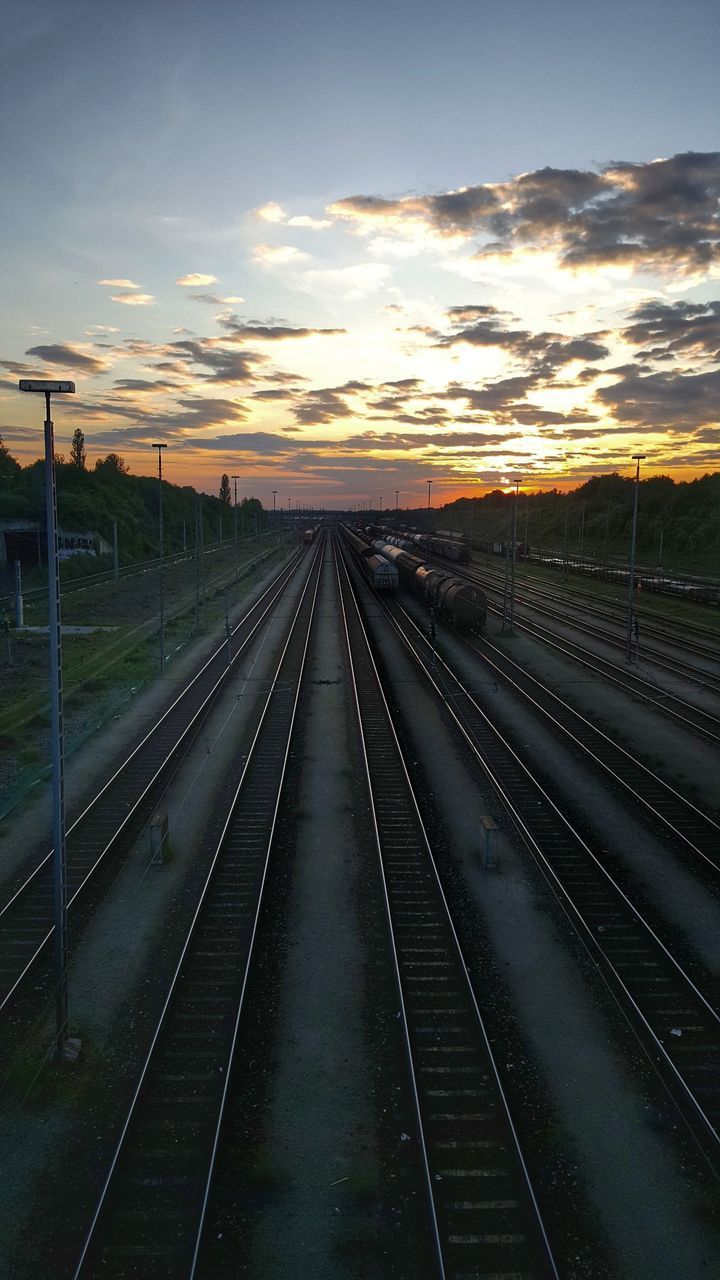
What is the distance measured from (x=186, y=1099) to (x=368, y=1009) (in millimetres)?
3314

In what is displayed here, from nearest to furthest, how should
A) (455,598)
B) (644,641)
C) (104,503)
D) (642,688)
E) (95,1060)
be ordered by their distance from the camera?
(95,1060) < (642,688) < (644,641) < (455,598) < (104,503)

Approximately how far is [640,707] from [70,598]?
49.9m

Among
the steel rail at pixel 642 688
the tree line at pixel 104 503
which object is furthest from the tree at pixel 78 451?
the steel rail at pixel 642 688

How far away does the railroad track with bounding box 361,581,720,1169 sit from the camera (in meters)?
11.0

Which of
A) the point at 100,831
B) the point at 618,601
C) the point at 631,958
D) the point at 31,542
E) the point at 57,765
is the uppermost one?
the point at 31,542

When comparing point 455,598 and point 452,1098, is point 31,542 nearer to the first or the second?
point 455,598

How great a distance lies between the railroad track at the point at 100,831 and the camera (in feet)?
45.8

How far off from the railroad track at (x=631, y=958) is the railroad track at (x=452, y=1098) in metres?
2.64

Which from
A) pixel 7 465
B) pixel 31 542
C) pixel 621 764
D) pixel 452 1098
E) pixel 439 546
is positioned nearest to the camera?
pixel 452 1098

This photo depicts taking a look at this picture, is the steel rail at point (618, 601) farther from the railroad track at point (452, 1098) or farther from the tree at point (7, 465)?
the tree at point (7, 465)

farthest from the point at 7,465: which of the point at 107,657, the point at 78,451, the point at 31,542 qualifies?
the point at 107,657

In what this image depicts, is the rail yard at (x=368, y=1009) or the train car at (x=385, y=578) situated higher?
the train car at (x=385, y=578)

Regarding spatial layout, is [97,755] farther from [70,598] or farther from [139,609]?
[70,598]

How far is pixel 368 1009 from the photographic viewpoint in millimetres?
12586
